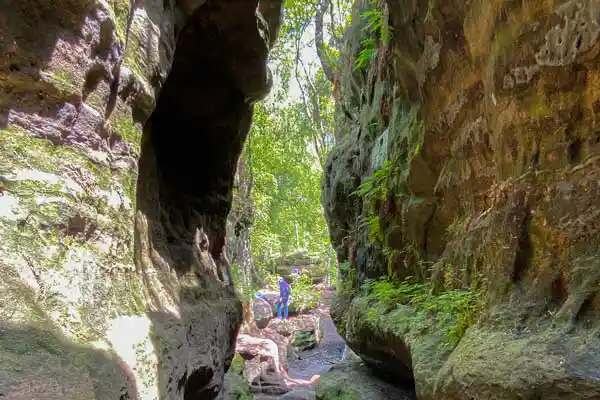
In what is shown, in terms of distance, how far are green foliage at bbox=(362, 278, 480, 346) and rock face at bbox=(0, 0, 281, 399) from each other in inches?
104

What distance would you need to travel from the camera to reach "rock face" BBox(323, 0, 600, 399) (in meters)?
2.62

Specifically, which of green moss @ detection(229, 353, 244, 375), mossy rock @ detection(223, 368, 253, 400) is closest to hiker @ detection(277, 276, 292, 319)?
green moss @ detection(229, 353, 244, 375)

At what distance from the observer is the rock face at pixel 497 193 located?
2625 mm

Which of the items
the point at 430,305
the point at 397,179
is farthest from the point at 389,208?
the point at 430,305

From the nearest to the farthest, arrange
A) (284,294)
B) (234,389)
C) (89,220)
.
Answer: (89,220)
(234,389)
(284,294)

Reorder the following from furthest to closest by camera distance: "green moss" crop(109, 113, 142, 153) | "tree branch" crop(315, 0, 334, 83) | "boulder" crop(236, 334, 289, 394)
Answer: "tree branch" crop(315, 0, 334, 83) → "boulder" crop(236, 334, 289, 394) → "green moss" crop(109, 113, 142, 153)

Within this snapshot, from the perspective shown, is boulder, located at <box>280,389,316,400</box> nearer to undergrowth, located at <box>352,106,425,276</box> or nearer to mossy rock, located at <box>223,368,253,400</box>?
mossy rock, located at <box>223,368,253,400</box>

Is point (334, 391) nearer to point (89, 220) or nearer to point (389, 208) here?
point (389, 208)

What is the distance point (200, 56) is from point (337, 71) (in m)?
7.25

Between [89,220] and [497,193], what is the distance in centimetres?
340

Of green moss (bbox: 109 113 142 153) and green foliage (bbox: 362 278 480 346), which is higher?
green moss (bbox: 109 113 142 153)

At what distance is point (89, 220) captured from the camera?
3.10 metres

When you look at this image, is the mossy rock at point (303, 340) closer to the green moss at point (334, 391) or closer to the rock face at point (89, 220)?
the green moss at point (334, 391)

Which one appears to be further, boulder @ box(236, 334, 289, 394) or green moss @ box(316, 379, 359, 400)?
boulder @ box(236, 334, 289, 394)
